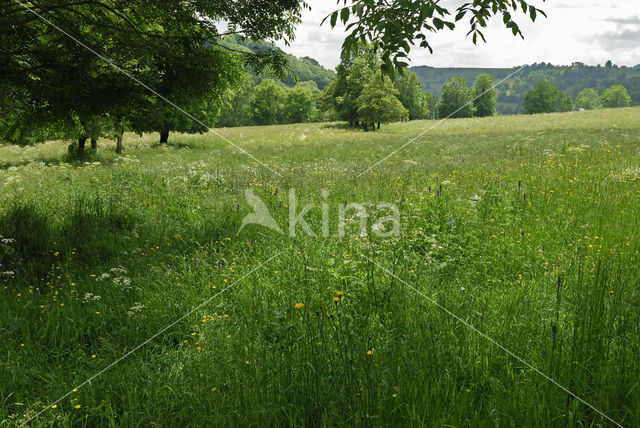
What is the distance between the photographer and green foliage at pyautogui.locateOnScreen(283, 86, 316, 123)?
79.3m

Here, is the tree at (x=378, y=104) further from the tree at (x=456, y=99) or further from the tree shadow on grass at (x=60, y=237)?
the tree shadow on grass at (x=60, y=237)

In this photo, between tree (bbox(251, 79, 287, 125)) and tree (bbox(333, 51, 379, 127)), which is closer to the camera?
tree (bbox(333, 51, 379, 127))

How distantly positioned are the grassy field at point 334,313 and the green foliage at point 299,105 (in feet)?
252

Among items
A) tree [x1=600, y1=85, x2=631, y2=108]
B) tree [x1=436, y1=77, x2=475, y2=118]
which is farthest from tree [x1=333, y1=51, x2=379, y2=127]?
tree [x1=600, y1=85, x2=631, y2=108]

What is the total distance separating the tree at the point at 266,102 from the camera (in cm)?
7988

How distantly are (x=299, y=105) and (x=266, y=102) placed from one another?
8014 millimetres

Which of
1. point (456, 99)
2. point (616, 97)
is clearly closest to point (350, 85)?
point (456, 99)

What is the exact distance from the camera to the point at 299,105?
7975 cm

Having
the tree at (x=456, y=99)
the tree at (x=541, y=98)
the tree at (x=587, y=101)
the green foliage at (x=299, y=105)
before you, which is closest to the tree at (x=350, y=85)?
the tree at (x=456, y=99)

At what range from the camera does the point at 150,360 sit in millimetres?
2988

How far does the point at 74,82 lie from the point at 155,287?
13.6 feet

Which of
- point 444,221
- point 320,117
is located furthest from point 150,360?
point 320,117

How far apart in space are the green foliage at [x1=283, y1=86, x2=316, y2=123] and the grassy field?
76.8 metres

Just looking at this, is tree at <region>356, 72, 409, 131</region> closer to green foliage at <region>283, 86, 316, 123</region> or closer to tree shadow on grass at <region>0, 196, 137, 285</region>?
green foliage at <region>283, 86, 316, 123</region>
